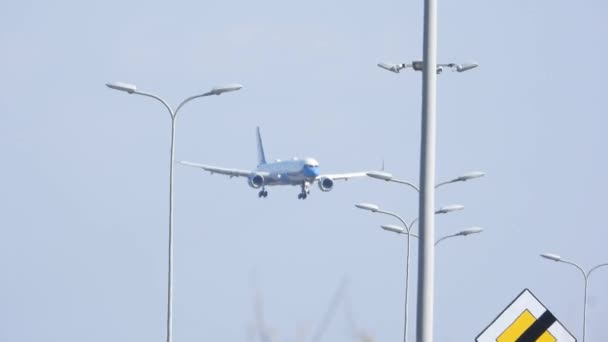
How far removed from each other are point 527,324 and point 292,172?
105281 mm

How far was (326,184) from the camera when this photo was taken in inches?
4727

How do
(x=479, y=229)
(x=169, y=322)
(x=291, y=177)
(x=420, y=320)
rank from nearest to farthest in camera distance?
1. (x=420, y=320)
2. (x=169, y=322)
3. (x=479, y=229)
4. (x=291, y=177)

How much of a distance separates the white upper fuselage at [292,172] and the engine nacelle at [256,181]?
0.73 metres

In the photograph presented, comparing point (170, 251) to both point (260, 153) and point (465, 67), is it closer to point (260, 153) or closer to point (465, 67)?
point (465, 67)

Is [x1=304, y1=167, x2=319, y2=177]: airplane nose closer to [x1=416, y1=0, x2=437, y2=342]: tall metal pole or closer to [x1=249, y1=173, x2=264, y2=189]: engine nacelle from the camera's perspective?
[x1=249, y1=173, x2=264, y2=189]: engine nacelle

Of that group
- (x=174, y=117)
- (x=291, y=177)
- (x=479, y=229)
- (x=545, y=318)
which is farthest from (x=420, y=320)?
(x=291, y=177)

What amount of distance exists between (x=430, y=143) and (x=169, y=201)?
30861mm

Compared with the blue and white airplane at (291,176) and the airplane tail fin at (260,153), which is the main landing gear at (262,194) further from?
the airplane tail fin at (260,153)

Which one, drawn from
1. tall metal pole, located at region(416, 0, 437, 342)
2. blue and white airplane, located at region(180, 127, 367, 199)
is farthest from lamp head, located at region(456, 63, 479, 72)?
blue and white airplane, located at region(180, 127, 367, 199)

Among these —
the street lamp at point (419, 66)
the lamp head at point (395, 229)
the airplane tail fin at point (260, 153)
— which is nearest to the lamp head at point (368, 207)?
the lamp head at point (395, 229)

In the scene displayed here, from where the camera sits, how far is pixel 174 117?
4747 centimetres

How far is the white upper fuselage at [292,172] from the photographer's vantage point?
119m

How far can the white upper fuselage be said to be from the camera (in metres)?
119

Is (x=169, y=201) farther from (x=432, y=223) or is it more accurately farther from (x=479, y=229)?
(x=432, y=223)
